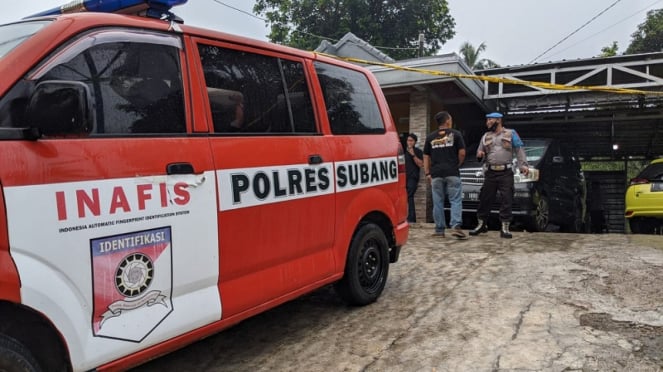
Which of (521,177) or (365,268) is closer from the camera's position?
(365,268)

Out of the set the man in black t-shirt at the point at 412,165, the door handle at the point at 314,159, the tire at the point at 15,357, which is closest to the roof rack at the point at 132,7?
the door handle at the point at 314,159

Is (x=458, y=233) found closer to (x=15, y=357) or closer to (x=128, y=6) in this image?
(x=128, y=6)

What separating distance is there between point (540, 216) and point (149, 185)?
7.35 m

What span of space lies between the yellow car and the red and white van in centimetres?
727

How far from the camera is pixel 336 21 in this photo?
91.7ft

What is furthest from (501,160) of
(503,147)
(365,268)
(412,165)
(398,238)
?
(365,268)

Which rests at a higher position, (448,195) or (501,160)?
(501,160)

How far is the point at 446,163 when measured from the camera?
7.18 meters

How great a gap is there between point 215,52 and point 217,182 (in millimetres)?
805

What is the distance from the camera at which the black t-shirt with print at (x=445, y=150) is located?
23.2 ft

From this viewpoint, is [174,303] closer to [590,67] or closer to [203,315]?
[203,315]

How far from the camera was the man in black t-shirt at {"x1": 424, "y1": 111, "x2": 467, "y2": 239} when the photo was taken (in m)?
7.09

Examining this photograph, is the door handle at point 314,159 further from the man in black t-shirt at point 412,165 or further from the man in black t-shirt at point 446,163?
the man in black t-shirt at point 412,165

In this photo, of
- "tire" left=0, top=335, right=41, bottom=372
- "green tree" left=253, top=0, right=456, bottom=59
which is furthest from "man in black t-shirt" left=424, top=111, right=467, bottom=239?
"green tree" left=253, top=0, right=456, bottom=59
